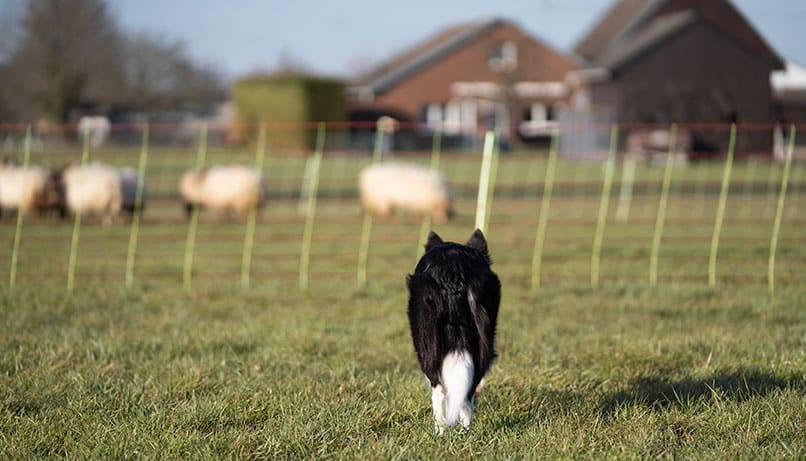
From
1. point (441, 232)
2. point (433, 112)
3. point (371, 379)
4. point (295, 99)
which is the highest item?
point (433, 112)

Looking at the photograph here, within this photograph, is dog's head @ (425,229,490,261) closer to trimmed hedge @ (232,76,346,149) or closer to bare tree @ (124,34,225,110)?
trimmed hedge @ (232,76,346,149)

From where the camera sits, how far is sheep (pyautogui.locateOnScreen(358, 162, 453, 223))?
18828mm

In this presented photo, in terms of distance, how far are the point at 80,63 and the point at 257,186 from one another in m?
28.9

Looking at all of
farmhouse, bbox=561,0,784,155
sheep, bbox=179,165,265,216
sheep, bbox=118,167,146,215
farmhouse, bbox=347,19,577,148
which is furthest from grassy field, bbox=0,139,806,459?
farmhouse, bbox=347,19,577,148

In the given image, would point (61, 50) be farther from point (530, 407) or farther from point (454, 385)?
point (454, 385)

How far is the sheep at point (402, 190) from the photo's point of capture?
18.8 meters

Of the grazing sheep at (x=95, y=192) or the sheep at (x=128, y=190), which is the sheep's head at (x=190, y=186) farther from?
the grazing sheep at (x=95, y=192)

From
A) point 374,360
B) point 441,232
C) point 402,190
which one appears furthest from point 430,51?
point 374,360

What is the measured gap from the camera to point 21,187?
696 inches

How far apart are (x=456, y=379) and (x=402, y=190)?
15.3 metres

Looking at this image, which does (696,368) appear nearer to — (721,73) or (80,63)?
(721,73)

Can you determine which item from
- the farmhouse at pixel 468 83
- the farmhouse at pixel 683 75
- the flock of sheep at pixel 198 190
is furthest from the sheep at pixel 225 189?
the farmhouse at pixel 468 83

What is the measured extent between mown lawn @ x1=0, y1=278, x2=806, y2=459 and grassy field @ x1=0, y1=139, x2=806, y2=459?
0.06ft

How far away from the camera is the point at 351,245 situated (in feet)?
46.0
